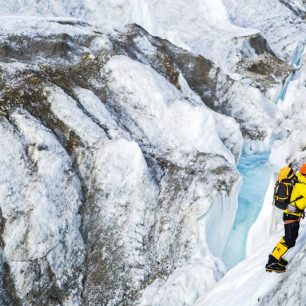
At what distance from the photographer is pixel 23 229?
21.4m

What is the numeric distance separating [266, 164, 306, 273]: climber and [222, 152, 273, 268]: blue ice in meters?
10.2

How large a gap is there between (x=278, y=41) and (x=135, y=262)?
122ft

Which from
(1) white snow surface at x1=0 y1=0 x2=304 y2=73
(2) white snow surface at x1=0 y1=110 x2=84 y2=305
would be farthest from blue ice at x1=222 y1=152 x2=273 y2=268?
(1) white snow surface at x1=0 y1=0 x2=304 y2=73

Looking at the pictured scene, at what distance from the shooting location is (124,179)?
24.5 m

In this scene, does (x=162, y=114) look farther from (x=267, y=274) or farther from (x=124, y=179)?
(x=267, y=274)

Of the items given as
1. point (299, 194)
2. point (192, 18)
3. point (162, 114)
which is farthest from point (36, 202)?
point (192, 18)

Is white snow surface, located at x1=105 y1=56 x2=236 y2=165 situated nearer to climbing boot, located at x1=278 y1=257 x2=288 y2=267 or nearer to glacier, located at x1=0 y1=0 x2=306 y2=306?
glacier, located at x1=0 y1=0 x2=306 y2=306

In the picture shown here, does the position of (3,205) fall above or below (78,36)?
below

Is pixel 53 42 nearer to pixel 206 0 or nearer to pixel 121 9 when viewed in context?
pixel 121 9

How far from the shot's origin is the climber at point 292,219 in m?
12.6

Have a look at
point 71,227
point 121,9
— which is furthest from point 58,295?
point 121,9

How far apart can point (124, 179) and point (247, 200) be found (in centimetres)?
780

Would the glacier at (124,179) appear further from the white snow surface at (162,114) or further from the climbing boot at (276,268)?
the climbing boot at (276,268)

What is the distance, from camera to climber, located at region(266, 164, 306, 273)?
41.2ft
